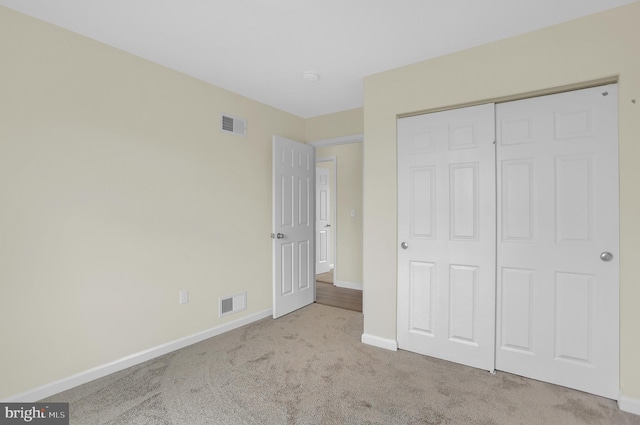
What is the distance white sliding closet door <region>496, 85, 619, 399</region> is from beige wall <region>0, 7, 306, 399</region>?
8.39 ft

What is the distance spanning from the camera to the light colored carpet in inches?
71.6

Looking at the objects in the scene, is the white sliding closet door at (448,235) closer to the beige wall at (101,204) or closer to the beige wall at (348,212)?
the beige wall at (101,204)

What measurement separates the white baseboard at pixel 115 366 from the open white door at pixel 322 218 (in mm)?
2867

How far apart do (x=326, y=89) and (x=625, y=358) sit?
316 cm

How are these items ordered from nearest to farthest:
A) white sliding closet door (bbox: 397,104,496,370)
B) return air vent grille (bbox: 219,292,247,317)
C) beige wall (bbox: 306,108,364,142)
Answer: white sliding closet door (bbox: 397,104,496,370)
return air vent grille (bbox: 219,292,247,317)
beige wall (bbox: 306,108,364,142)

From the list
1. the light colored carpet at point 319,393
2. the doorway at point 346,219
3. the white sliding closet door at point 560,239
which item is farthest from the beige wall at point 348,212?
the white sliding closet door at point 560,239

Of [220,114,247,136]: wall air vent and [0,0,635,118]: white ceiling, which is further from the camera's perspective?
[220,114,247,136]: wall air vent

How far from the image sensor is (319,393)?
206 cm

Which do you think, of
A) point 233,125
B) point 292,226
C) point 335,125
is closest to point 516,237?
point 292,226

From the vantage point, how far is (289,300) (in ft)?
12.1

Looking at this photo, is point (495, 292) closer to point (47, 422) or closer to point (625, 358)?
point (625, 358)

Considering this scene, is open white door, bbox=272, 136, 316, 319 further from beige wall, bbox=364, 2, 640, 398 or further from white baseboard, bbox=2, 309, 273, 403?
beige wall, bbox=364, 2, 640, 398

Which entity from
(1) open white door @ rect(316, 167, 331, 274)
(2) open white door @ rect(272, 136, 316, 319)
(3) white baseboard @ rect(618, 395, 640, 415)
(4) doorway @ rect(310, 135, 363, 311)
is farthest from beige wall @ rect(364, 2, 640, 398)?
(1) open white door @ rect(316, 167, 331, 274)

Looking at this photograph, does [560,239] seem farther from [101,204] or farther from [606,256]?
[101,204]
